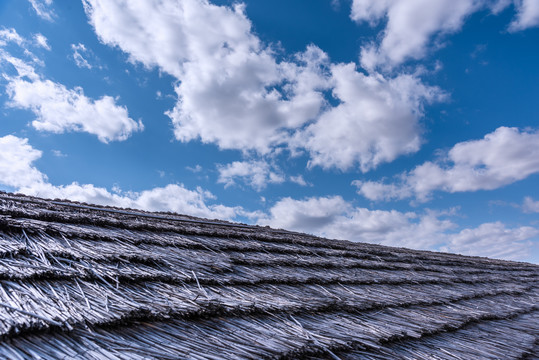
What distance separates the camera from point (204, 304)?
1496 millimetres

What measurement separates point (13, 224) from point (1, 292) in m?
0.92

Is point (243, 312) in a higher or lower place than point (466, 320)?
lower

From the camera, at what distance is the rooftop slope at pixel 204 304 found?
1.17 metres

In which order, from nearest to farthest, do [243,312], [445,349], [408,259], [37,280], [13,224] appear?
1. [37,280]
2. [243,312]
3. [445,349]
4. [13,224]
5. [408,259]

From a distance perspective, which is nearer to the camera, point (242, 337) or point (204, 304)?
point (242, 337)

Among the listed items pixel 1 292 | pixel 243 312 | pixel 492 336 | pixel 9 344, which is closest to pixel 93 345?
pixel 9 344

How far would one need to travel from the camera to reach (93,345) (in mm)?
1077

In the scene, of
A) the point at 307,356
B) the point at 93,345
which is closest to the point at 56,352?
the point at 93,345

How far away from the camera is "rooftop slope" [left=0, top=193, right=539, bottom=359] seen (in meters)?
1.17

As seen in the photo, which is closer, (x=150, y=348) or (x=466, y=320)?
(x=150, y=348)

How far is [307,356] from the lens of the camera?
132 centimetres

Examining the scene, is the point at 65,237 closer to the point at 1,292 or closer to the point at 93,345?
the point at 1,292

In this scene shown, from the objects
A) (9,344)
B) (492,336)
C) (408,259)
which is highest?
(408,259)

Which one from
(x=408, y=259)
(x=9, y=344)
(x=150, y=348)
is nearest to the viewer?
(x=9, y=344)
